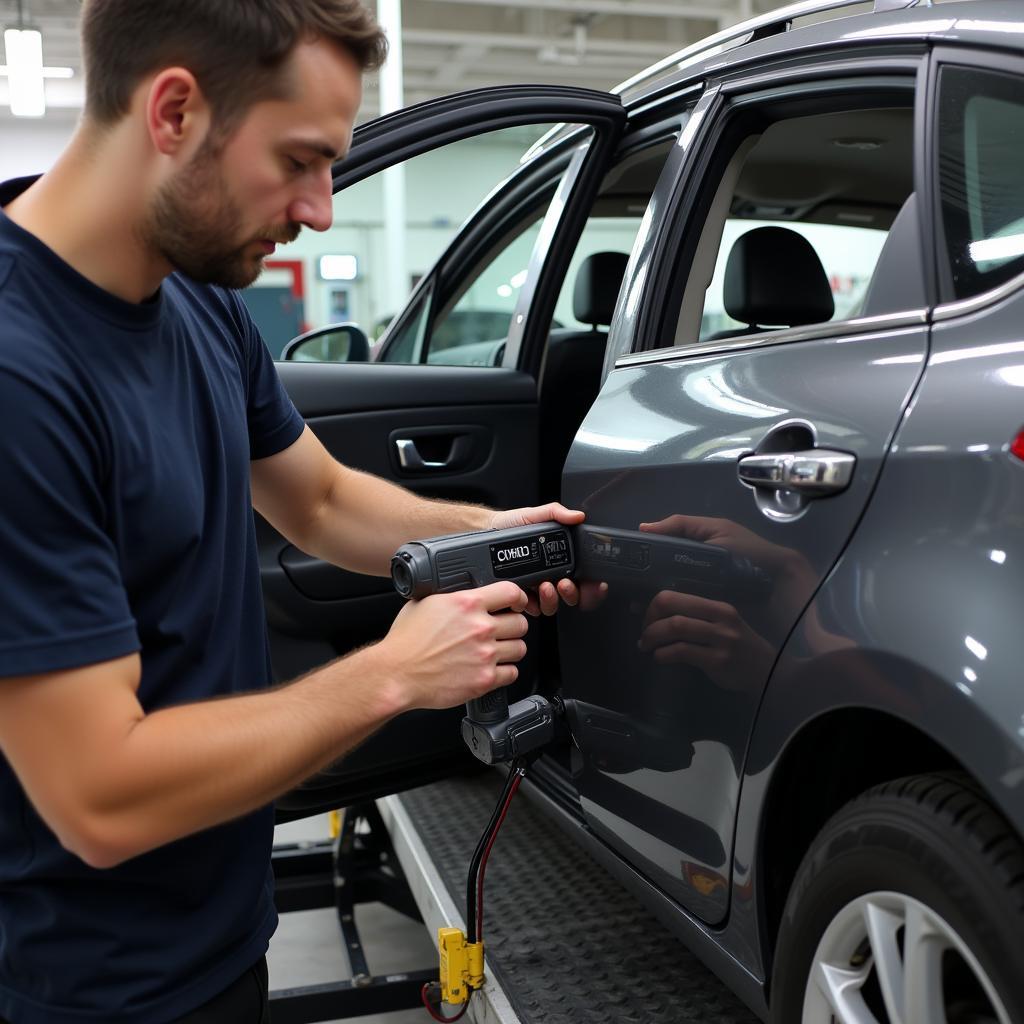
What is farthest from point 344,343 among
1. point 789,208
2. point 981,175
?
point 981,175

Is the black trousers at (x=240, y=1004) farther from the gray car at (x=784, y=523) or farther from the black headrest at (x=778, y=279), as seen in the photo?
the black headrest at (x=778, y=279)

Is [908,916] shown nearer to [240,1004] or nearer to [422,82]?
[240,1004]

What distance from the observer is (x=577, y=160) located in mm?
2383

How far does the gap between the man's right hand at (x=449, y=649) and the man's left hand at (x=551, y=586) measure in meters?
0.34

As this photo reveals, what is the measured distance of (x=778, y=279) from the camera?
1936 millimetres

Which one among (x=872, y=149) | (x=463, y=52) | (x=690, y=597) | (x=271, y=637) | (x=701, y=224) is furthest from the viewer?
(x=463, y=52)

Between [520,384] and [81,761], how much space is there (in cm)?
150

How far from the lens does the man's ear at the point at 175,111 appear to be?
3.56ft

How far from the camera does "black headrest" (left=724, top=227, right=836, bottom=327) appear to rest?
1.94 m

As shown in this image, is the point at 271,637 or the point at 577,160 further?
the point at 577,160

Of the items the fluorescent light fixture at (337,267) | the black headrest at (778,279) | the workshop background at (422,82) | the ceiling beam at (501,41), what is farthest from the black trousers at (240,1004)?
the fluorescent light fixture at (337,267)

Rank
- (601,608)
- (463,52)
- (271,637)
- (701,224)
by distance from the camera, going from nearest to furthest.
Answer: (601,608)
(701,224)
(271,637)
(463,52)

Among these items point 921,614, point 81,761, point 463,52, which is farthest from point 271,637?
point 463,52

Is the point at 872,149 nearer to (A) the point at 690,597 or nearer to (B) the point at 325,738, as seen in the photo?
(A) the point at 690,597
